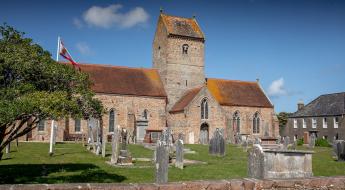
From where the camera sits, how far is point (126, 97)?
38188 millimetres

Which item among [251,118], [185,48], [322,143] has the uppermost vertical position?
[185,48]

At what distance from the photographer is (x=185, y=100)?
131ft

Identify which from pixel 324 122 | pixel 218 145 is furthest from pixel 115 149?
pixel 324 122

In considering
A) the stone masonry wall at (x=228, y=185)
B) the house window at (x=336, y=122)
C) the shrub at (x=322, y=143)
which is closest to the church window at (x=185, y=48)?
the shrub at (x=322, y=143)

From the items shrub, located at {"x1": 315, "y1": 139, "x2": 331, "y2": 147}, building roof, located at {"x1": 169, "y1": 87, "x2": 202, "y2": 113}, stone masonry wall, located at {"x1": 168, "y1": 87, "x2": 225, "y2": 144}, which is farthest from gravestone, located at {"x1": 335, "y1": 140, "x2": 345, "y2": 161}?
building roof, located at {"x1": 169, "y1": 87, "x2": 202, "y2": 113}

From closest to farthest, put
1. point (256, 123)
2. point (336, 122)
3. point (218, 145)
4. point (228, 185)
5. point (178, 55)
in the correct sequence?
point (228, 185) < point (218, 145) < point (178, 55) < point (256, 123) < point (336, 122)

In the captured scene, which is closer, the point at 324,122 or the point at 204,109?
the point at 204,109

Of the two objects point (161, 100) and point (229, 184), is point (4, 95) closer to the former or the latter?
point (229, 184)

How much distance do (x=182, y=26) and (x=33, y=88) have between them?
3630 centimetres

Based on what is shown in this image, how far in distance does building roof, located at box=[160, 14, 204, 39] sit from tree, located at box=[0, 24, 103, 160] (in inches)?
1254

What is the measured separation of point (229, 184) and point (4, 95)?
20.7 feet

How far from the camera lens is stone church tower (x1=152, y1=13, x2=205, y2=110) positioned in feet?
139

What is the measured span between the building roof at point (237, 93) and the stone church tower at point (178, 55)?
96.0 inches

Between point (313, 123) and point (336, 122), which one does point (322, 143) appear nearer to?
point (336, 122)
